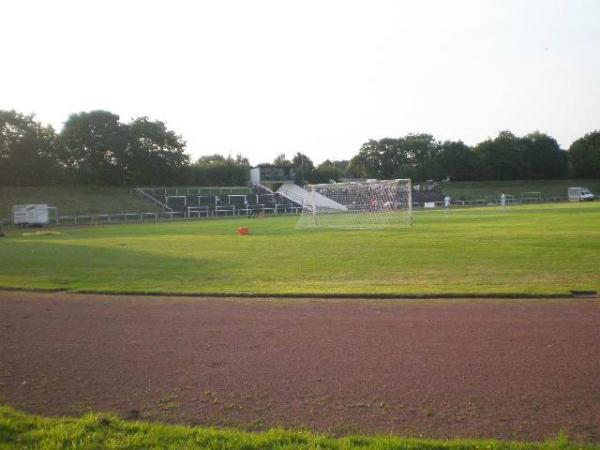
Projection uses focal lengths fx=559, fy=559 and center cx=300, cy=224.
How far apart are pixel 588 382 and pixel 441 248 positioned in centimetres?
1581

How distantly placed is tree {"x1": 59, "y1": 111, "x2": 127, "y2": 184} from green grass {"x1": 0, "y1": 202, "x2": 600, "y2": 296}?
2365 inches

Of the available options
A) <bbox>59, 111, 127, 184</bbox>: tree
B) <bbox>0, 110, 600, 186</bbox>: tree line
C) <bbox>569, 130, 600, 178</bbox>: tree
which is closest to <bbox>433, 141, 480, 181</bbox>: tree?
<bbox>0, 110, 600, 186</bbox>: tree line

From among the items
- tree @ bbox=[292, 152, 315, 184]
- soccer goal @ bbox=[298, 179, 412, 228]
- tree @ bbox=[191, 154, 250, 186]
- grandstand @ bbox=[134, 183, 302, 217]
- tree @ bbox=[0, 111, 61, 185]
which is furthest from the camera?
tree @ bbox=[292, 152, 315, 184]

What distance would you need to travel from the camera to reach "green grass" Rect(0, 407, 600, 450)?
16.3 feet

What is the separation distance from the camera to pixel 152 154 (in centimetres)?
8850

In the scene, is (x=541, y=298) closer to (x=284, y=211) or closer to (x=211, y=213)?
(x=211, y=213)

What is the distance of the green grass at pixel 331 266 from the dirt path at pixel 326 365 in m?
2.46

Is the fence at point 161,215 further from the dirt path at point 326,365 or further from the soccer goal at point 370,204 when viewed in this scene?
the dirt path at point 326,365

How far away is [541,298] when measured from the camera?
12.1 m

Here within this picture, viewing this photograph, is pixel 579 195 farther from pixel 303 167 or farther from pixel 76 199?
→ pixel 76 199

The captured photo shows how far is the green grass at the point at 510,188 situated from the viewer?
101 metres

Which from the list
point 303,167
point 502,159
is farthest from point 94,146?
point 502,159

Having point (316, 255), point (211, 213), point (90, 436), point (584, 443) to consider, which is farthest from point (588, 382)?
point (211, 213)

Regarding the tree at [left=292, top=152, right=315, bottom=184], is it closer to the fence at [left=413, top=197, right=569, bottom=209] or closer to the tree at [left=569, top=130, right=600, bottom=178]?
the fence at [left=413, top=197, right=569, bottom=209]
